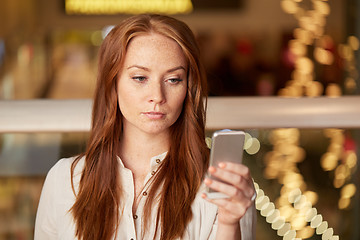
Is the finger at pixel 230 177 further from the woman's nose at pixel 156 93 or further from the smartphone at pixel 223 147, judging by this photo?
the woman's nose at pixel 156 93

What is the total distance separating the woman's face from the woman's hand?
23 cm

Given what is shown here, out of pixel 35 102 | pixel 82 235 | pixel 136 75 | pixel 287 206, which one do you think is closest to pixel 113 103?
pixel 136 75

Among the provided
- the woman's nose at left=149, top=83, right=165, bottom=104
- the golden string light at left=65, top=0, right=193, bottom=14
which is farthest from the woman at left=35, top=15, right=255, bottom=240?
the golden string light at left=65, top=0, right=193, bottom=14

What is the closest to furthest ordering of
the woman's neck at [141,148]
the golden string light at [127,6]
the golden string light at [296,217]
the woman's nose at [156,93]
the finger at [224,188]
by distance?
1. the finger at [224,188]
2. the woman's nose at [156,93]
3. the woman's neck at [141,148]
4. the golden string light at [296,217]
5. the golden string light at [127,6]

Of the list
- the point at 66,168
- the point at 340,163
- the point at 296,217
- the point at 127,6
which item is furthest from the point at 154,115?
the point at 127,6

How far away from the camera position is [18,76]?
5.98 m

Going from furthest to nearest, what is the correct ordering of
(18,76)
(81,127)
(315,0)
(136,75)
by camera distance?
(18,76) → (315,0) → (81,127) → (136,75)

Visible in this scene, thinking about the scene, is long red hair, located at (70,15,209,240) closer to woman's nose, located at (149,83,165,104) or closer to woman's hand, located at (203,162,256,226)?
woman's nose, located at (149,83,165,104)

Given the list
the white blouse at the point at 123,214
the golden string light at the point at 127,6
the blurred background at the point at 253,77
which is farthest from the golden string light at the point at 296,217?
the golden string light at the point at 127,6

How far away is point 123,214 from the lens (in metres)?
1.32

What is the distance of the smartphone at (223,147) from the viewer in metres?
1.07

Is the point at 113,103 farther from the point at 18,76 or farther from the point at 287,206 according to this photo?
the point at 18,76

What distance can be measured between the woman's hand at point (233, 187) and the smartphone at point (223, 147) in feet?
0.04

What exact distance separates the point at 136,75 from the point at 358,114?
0.77 m
